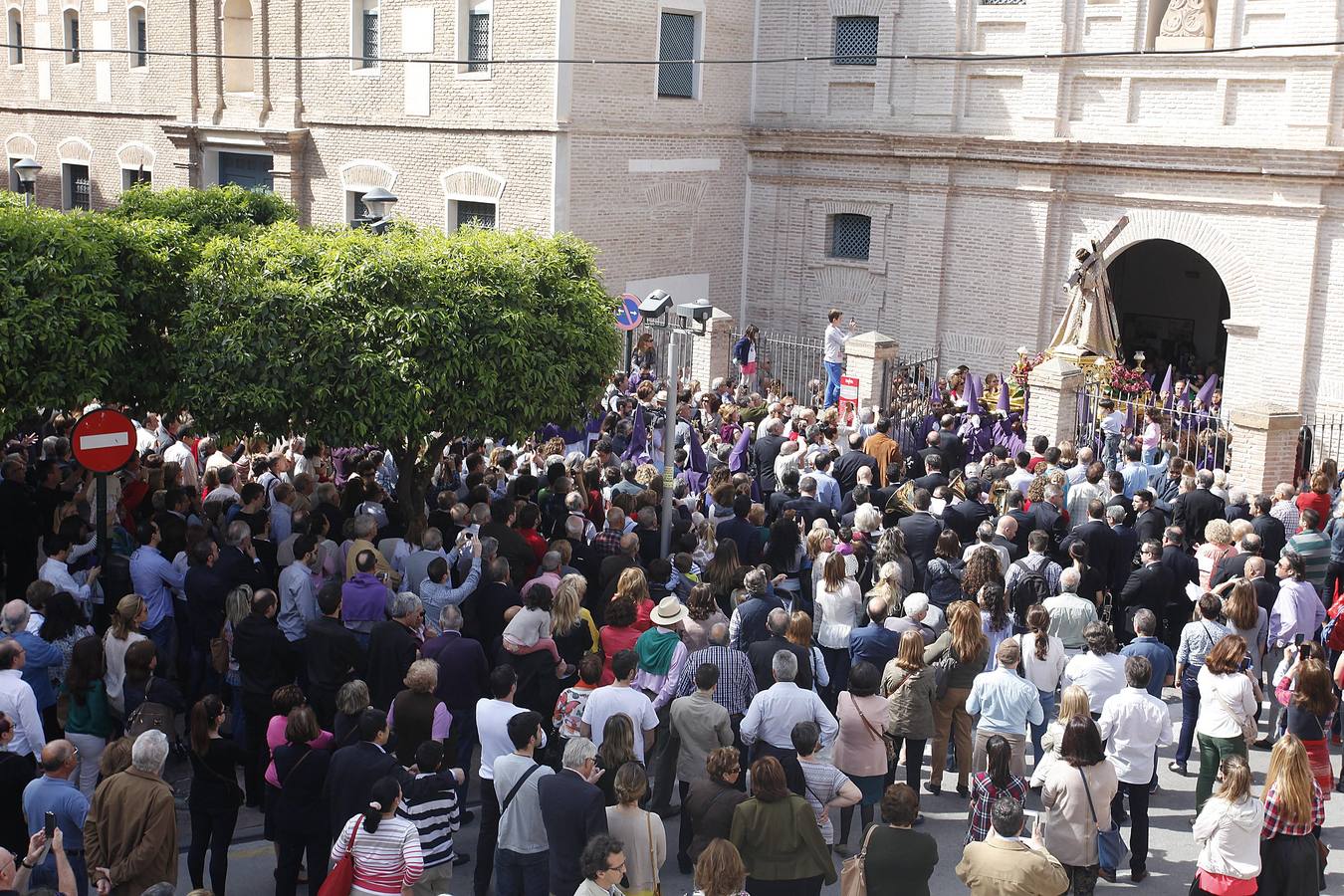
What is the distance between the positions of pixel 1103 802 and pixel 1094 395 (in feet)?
33.0

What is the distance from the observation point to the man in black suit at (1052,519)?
12742 mm

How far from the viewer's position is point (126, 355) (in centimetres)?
1152

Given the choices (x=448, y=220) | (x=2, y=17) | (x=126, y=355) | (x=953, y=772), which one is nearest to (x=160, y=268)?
(x=126, y=355)

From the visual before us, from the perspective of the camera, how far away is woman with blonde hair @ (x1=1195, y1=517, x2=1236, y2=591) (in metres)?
→ 11.8

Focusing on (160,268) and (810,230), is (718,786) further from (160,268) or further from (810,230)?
(810,230)

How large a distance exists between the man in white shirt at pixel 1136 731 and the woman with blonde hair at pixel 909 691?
1.12 metres

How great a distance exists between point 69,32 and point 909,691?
27430mm

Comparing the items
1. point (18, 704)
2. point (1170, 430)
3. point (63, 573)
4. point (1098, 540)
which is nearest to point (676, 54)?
point (1170, 430)

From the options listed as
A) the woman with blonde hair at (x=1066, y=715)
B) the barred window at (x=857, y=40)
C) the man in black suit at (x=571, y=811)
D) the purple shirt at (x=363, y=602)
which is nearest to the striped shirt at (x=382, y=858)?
the man in black suit at (x=571, y=811)

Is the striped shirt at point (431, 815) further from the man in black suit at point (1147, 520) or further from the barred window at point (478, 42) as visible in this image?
the barred window at point (478, 42)

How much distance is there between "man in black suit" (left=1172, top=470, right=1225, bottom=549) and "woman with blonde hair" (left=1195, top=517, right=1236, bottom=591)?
3.45ft

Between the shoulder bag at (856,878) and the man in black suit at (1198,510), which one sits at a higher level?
the man in black suit at (1198,510)

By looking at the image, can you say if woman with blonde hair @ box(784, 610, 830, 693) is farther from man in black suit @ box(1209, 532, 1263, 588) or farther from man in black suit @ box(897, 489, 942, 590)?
man in black suit @ box(1209, 532, 1263, 588)

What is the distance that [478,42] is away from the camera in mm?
23281
